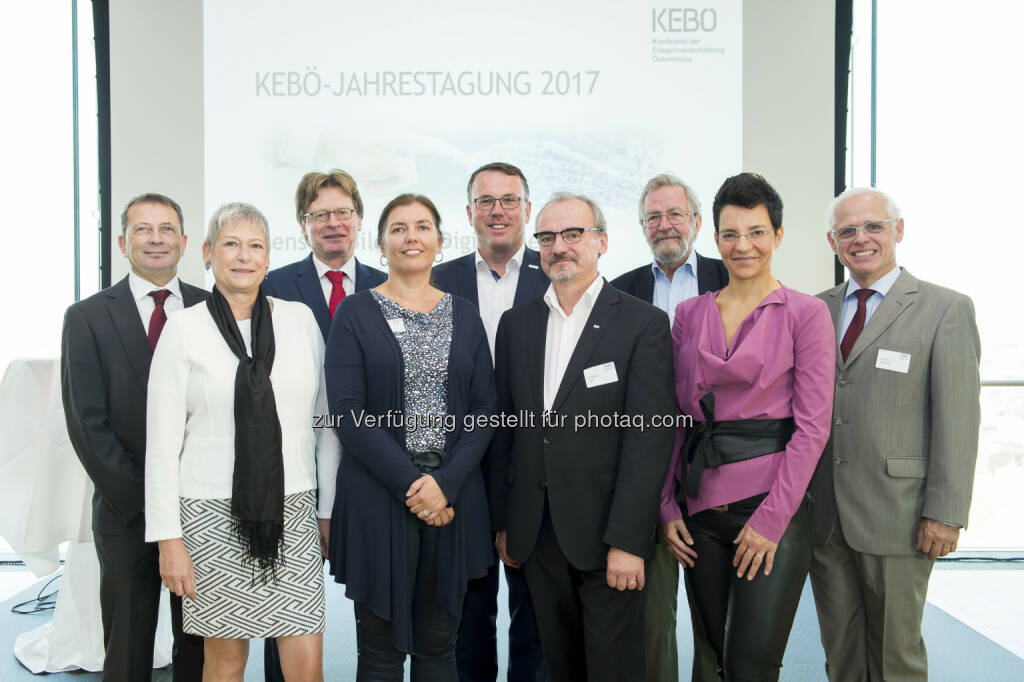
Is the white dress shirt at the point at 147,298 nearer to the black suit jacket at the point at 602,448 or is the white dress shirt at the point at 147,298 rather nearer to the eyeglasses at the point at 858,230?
the black suit jacket at the point at 602,448

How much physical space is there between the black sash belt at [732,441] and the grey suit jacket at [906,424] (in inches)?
11.9

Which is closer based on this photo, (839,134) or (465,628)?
(465,628)

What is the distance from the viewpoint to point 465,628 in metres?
2.59

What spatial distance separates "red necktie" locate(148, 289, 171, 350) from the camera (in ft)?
7.73

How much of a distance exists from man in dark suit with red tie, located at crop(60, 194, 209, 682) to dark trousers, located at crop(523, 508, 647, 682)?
119 cm

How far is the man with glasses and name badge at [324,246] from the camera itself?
2.67 meters

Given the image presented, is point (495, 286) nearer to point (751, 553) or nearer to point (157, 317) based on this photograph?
point (157, 317)

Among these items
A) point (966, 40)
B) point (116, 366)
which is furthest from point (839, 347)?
point (966, 40)

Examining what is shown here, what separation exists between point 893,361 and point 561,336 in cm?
116

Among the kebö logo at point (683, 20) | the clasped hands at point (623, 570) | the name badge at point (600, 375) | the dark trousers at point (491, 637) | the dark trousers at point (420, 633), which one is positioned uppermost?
the kebö logo at point (683, 20)

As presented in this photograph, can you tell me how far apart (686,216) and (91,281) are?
4.43 meters

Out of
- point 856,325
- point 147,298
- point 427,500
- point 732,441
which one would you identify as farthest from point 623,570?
point 147,298

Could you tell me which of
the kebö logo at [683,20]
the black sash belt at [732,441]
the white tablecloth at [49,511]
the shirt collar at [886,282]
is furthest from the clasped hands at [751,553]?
the kebö logo at [683,20]

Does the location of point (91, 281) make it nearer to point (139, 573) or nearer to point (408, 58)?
point (408, 58)
